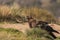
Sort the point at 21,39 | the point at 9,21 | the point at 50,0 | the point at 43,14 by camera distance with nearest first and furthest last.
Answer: the point at 21,39
the point at 9,21
the point at 43,14
the point at 50,0

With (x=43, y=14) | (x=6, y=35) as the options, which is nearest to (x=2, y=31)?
(x=6, y=35)

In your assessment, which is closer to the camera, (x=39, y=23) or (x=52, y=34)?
(x=52, y=34)

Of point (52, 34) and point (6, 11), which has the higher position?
point (6, 11)

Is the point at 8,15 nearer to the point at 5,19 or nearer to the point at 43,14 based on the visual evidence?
the point at 5,19

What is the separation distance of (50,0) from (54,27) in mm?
21294

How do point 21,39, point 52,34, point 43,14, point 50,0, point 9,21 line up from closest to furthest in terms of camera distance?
point 21,39 < point 52,34 < point 9,21 < point 43,14 < point 50,0

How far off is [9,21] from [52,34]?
157 cm

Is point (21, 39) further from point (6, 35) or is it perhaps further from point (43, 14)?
point (43, 14)

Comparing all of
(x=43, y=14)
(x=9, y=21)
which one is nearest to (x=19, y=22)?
(x=9, y=21)

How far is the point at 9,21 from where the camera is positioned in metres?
A: 9.44

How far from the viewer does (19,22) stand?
9516mm

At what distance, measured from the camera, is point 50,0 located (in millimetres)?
30188

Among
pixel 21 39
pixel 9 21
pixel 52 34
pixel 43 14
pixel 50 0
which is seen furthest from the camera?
pixel 50 0

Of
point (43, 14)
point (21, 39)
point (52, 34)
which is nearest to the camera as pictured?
point (21, 39)
